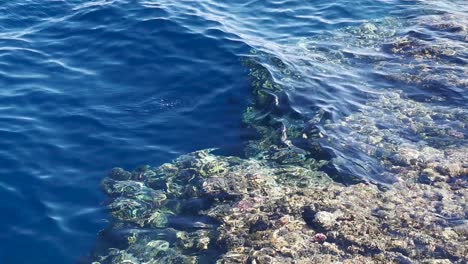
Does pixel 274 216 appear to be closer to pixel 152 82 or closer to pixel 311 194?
pixel 311 194

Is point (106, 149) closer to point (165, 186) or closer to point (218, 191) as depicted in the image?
point (165, 186)

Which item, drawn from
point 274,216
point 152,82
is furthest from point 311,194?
point 152,82

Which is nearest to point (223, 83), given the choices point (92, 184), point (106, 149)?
point (106, 149)

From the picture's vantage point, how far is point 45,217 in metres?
8.18

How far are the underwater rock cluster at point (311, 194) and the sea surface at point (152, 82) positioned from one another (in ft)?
0.79

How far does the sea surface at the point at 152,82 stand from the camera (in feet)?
28.3

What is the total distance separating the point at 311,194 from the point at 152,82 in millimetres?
5248

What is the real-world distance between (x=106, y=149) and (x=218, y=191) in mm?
2649

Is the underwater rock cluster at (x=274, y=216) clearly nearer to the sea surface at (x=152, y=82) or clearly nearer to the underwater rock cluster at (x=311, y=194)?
the underwater rock cluster at (x=311, y=194)

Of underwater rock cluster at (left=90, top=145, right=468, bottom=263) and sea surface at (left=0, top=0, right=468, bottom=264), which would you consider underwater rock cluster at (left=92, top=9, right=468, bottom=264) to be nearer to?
underwater rock cluster at (left=90, top=145, right=468, bottom=263)

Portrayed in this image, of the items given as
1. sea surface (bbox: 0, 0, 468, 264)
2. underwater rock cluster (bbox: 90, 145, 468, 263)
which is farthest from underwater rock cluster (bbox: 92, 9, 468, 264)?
sea surface (bbox: 0, 0, 468, 264)

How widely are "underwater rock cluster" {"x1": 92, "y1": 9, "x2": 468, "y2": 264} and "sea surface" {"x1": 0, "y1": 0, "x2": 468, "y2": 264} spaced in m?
0.24

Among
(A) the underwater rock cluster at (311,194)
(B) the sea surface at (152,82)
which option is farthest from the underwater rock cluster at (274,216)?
(B) the sea surface at (152,82)

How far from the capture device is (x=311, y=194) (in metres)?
8.08
